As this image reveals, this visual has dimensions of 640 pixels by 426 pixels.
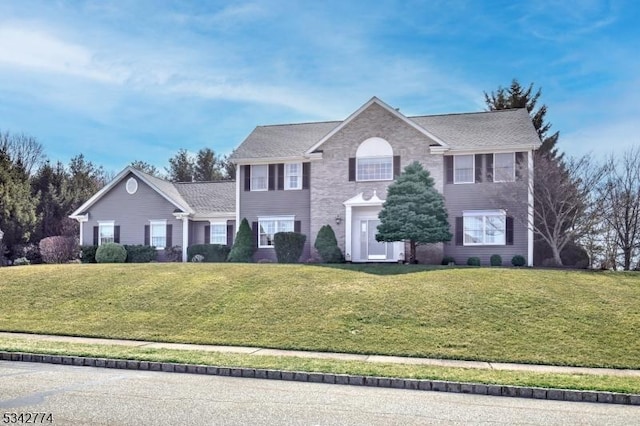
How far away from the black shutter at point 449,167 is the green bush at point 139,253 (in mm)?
16349

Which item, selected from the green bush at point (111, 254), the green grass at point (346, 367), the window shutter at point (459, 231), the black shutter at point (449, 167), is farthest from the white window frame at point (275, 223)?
the green grass at point (346, 367)

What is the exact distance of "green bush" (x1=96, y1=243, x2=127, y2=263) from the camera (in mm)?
31312

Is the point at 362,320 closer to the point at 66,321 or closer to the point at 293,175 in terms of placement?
the point at 66,321

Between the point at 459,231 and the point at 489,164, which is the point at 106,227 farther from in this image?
the point at 489,164

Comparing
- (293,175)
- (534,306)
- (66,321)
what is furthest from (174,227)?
(534,306)

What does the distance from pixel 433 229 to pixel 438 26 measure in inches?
368

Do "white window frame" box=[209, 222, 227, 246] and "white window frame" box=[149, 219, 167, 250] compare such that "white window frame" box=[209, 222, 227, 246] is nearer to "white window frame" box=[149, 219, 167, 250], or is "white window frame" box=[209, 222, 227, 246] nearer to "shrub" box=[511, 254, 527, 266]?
"white window frame" box=[149, 219, 167, 250]

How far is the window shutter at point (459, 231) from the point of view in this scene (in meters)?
27.5

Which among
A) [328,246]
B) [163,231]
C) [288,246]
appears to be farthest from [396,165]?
[163,231]

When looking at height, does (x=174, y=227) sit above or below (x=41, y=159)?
below

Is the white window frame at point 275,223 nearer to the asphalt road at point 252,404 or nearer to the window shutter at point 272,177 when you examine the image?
the window shutter at point 272,177

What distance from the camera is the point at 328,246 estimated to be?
1091 inches

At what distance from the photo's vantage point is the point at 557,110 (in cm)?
4328

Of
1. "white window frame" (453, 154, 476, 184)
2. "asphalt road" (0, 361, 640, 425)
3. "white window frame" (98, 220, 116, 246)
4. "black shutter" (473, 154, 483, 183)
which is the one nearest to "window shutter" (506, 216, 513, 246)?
"black shutter" (473, 154, 483, 183)
